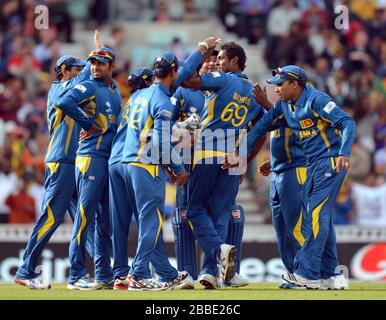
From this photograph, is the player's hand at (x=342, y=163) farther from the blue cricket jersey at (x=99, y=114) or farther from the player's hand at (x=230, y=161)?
the blue cricket jersey at (x=99, y=114)

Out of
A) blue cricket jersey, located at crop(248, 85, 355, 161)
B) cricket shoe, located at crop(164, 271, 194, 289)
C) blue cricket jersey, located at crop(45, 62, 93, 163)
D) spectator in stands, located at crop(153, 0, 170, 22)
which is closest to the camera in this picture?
blue cricket jersey, located at crop(248, 85, 355, 161)

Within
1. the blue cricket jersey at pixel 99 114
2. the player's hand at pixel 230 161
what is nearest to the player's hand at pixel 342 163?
the player's hand at pixel 230 161

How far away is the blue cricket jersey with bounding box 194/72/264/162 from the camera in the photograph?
13555mm

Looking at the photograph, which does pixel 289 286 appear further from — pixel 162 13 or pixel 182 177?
pixel 162 13

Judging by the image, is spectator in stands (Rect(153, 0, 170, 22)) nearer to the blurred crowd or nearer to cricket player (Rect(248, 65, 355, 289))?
the blurred crowd

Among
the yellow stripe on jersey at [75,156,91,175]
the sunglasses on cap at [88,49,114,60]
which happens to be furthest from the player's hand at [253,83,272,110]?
the yellow stripe on jersey at [75,156,91,175]

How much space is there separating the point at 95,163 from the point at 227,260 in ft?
5.97

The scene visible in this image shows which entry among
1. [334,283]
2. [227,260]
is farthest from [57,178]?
[334,283]

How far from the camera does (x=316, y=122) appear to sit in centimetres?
1335

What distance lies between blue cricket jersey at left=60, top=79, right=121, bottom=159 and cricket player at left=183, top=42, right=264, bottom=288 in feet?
3.22

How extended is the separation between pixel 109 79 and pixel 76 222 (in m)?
1.64

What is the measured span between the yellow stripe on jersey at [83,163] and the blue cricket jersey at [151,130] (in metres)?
0.64

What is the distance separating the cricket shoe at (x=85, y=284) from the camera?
1336 centimetres
